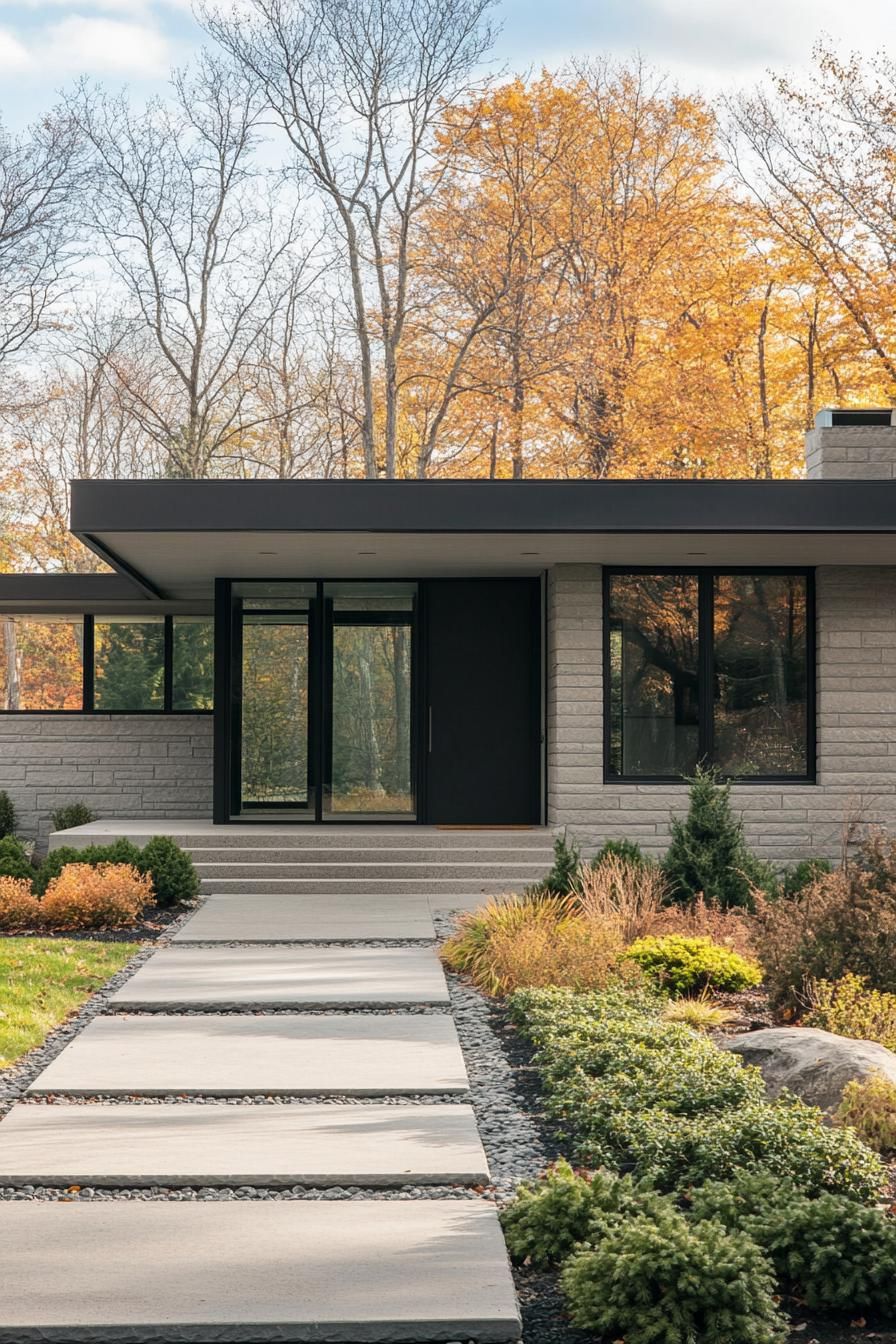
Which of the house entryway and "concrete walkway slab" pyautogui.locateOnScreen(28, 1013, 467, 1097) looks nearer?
"concrete walkway slab" pyautogui.locateOnScreen(28, 1013, 467, 1097)

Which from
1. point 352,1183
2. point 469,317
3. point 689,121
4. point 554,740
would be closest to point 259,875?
point 554,740

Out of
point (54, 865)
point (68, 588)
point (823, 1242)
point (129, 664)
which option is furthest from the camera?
point (129, 664)

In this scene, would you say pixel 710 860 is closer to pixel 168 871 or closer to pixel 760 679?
pixel 760 679

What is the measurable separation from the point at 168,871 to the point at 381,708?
3.63 m

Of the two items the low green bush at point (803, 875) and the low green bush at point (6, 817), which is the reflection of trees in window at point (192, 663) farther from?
the low green bush at point (803, 875)

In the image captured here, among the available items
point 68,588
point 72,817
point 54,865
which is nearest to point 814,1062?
point 54,865

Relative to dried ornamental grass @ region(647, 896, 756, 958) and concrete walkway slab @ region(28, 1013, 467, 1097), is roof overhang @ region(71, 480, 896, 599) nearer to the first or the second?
dried ornamental grass @ region(647, 896, 756, 958)

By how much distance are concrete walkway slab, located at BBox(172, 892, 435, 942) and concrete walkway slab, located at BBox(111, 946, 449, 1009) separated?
15.1 inches

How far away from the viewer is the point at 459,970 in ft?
27.5

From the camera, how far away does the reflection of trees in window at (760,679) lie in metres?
12.9

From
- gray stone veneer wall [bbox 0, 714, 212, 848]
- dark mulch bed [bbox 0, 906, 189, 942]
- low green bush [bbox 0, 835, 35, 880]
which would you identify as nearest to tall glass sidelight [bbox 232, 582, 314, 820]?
low green bush [bbox 0, 835, 35, 880]

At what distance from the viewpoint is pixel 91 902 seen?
32.5 feet

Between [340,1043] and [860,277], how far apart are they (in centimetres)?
1925

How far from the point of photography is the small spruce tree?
10367 millimetres
